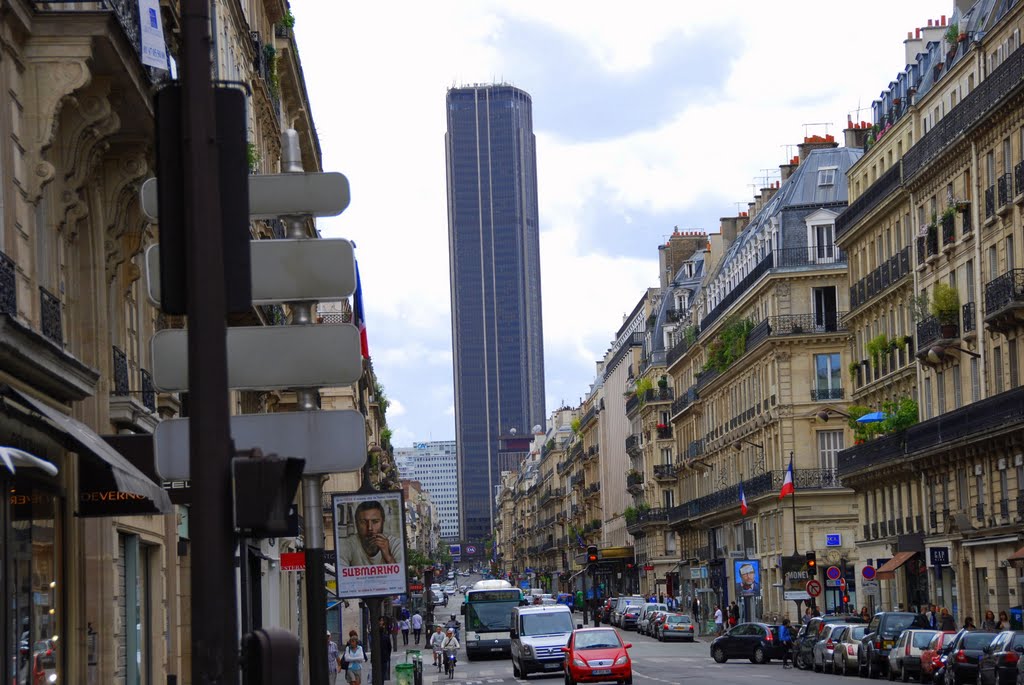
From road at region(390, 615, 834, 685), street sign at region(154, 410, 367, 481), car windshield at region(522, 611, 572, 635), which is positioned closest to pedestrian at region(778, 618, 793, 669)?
road at region(390, 615, 834, 685)

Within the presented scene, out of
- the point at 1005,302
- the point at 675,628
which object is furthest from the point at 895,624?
the point at 675,628

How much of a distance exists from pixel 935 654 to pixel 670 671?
1220 centimetres

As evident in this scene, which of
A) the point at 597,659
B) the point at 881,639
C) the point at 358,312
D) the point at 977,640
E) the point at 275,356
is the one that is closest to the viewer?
the point at 275,356

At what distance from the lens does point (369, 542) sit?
56.7 feet

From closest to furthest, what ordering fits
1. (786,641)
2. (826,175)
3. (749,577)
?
(786,641) < (749,577) < (826,175)

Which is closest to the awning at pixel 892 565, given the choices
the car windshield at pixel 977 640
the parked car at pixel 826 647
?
the parked car at pixel 826 647

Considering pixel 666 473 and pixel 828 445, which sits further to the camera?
pixel 666 473

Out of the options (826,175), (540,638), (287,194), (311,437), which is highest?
(826,175)

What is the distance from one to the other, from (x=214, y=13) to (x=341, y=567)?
1774 centimetres

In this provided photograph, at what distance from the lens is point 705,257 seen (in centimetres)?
11531

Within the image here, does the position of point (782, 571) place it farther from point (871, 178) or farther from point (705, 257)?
point (705, 257)

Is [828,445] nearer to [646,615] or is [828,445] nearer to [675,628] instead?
[675,628]

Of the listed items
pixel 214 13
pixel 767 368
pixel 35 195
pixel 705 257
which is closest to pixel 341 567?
pixel 35 195

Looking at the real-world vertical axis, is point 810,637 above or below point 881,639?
below
